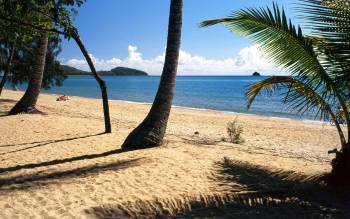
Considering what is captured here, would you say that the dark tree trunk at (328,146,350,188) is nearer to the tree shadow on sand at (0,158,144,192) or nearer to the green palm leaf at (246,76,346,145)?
the green palm leaf at (246,76,346,145)

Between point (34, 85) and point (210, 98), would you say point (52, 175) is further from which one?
point (210, 98)

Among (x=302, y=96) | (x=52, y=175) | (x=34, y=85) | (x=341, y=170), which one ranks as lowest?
(x=52, y=175)

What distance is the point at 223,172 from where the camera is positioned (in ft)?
23.0

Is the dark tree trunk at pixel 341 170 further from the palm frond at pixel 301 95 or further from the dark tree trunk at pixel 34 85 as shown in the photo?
the dark tree trunk at pixel 34 85

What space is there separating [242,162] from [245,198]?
77.7 inches

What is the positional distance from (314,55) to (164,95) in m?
3.73

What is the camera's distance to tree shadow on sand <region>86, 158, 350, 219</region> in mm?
5242

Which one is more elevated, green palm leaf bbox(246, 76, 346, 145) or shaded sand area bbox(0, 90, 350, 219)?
green palm leaf bbox(246, 76, 346, 145)

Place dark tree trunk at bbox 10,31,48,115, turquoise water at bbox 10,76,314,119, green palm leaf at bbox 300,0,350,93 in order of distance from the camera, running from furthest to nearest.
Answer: turquoise water at bbox 10,76,314,119 → dark tree trunk at bbox 10,31,48,115 → green palm leaf at bbox 300,0,350,93

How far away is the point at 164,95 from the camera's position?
863 cm

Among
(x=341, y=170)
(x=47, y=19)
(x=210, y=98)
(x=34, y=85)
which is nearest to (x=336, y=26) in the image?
(x=341, y=170)

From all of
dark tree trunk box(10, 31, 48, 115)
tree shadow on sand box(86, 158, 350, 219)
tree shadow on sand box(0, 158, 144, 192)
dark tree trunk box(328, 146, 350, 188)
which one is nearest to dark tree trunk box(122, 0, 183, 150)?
tree shadow on sand box(0, 158, 144, 192)

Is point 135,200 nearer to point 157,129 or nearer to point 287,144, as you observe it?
point 157,129

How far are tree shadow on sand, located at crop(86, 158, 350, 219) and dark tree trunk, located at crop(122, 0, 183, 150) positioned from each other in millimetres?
2533
